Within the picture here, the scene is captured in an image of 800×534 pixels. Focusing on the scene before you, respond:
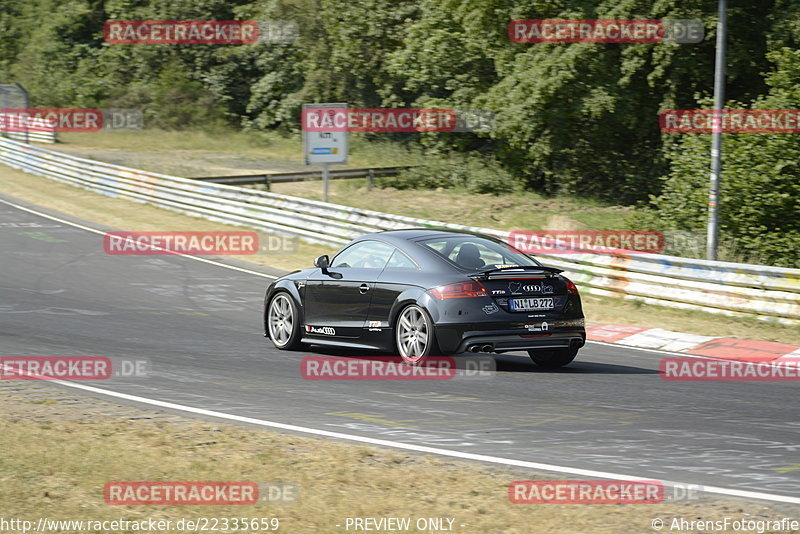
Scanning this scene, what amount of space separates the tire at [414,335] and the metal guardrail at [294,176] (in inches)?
990

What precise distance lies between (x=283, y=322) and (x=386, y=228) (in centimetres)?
974

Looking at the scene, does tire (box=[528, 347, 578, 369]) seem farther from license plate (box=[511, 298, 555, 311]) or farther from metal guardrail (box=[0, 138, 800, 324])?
metal guardrail (box=[0, 138, 800, 324])

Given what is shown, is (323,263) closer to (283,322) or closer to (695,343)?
(283,322)

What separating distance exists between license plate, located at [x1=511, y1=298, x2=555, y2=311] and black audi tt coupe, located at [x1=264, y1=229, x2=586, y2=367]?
10mm

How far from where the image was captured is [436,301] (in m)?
10.3

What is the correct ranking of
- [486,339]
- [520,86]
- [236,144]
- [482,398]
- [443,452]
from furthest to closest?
1. [236,144]
2. [520,86]
3. [486,339]
4. [482,398]
5. [443,452]

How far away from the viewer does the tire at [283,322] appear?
39.8 feet

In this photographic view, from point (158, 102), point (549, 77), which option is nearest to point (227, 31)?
point (158, 102)

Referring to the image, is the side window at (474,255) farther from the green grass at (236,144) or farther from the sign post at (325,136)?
the green grass at (236,144)

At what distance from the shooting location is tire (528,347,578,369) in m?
11.2

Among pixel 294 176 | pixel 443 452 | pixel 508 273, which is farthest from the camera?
pixel 294 176

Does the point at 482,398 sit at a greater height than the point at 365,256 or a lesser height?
lesser

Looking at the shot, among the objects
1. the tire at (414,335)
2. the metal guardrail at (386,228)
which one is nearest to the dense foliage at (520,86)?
the metal guardrail at (386,228)

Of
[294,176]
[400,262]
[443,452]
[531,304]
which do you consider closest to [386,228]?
[400,262]
